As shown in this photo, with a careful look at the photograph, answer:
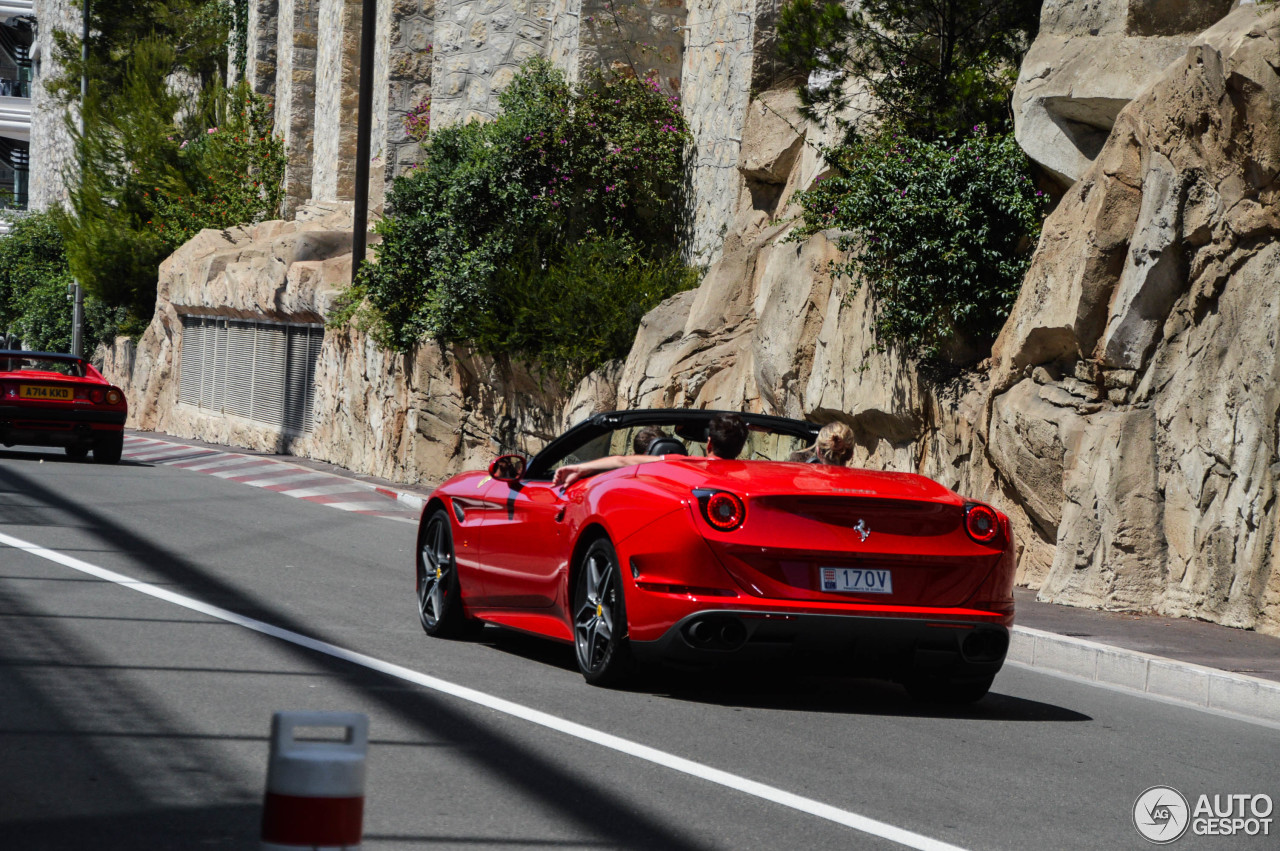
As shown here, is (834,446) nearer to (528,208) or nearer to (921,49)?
(921,49)

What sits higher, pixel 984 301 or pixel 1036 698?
pixel 984 301

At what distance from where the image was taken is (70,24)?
5809 cm

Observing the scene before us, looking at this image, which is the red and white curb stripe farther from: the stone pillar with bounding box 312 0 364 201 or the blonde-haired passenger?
the blonde-haired passenger

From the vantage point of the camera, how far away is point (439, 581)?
8.62 meters

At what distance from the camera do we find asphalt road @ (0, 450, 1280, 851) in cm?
463

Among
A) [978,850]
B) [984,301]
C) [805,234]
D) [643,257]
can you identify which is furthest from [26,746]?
[643,257]

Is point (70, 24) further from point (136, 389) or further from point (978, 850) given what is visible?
point (978, 850)

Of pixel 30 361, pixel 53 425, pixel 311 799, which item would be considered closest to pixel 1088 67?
pixel 311 799

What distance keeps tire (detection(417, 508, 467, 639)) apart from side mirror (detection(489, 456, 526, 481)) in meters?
0.68

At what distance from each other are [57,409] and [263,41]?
22.2m

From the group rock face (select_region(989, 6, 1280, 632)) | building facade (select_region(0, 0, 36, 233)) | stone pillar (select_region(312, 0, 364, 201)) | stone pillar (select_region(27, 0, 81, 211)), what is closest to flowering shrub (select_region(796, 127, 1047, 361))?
rock face (select_region(989, 6, 1280, 632))

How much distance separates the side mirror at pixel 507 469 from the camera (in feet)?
26.3

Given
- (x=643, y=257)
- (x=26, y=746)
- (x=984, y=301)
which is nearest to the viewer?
(x=26, y=746)

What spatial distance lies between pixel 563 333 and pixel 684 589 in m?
13.6
